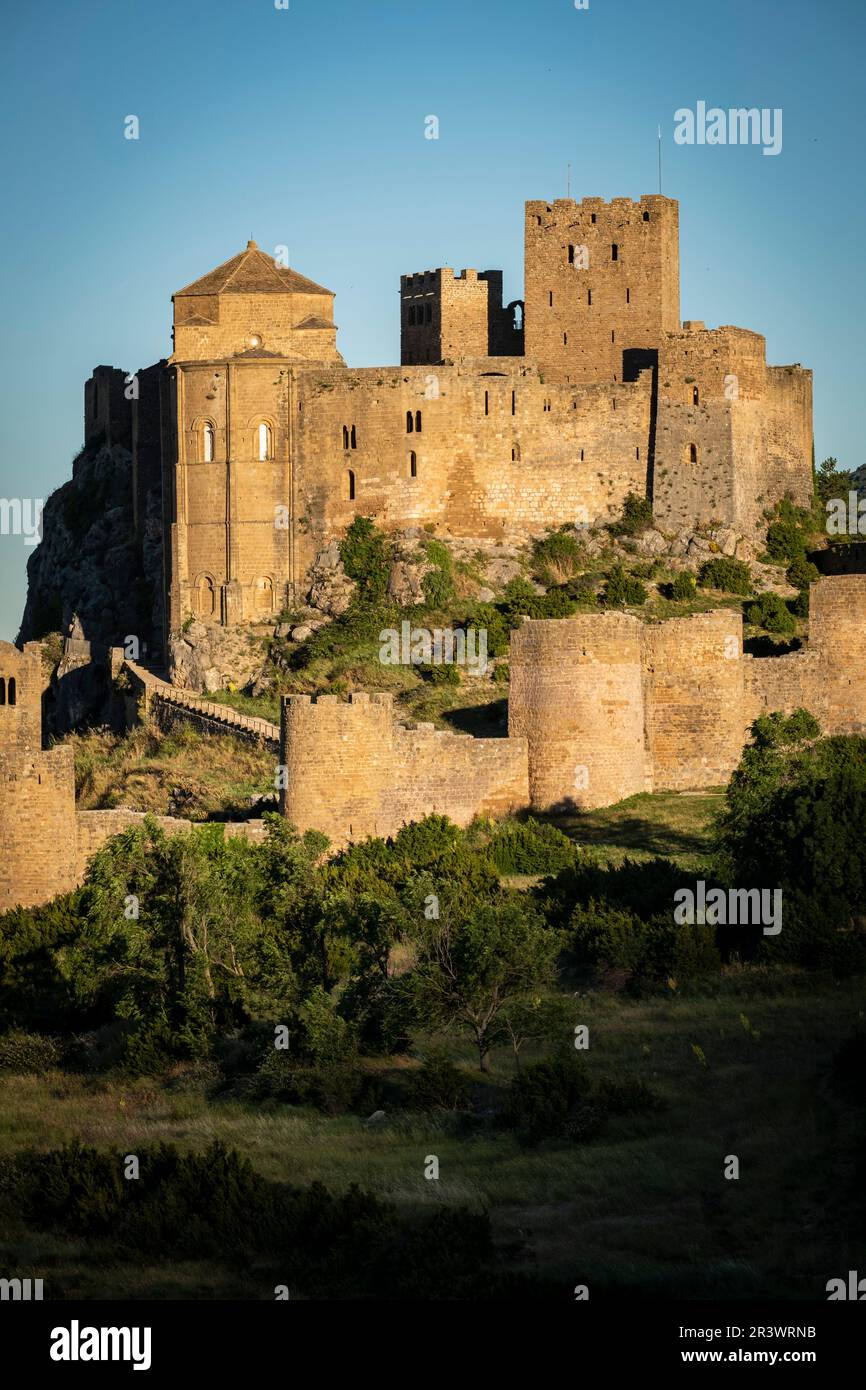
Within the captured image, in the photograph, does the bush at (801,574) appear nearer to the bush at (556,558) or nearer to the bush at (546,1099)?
the bush at (556,558)

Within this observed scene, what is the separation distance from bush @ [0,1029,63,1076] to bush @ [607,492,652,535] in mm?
28072

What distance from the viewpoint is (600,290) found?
59312 millimetres

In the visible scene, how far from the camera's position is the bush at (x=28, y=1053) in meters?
31.0

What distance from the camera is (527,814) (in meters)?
40.7

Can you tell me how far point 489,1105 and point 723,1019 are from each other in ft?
11.0

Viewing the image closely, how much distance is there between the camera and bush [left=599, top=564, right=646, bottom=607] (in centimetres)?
5481

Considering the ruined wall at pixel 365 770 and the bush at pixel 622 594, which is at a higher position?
the bush at pixel 622 594

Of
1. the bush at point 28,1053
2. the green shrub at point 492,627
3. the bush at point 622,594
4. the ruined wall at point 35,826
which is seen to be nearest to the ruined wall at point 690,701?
the green shrub at point 492,627

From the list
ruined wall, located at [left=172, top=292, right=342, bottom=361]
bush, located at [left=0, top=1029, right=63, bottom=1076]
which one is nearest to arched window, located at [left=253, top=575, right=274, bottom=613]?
ruined wall, located at [left=172, top=292, right=342, bottom=361]

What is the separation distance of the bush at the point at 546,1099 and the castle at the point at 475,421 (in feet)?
99.1

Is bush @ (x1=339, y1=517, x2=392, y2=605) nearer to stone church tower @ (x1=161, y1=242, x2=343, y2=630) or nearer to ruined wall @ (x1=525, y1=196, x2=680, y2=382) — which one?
stone church tower @ (x1=161, y1=242, x2=343, y2=630)

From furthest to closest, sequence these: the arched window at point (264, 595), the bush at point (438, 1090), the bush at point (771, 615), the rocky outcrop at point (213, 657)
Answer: the arched window at point (264, 595) < the rocky outcrop at point (213, 657) < the bush at point (771, 615) < the bush at point (438, 1090)

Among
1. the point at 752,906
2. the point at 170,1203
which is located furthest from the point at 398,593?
the point at 170,1203
